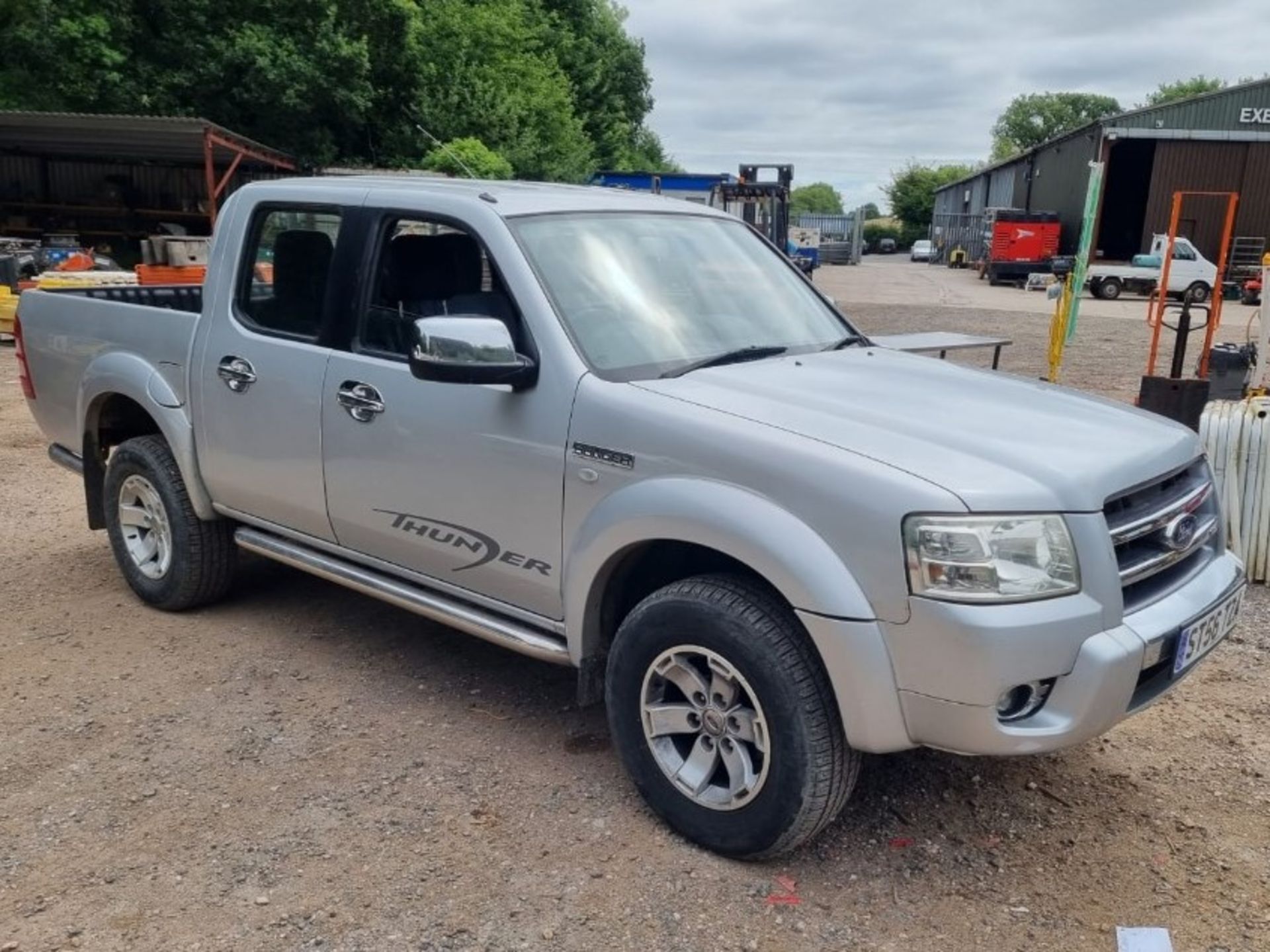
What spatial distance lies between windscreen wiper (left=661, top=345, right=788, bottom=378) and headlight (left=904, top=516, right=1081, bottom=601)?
107 centimetres

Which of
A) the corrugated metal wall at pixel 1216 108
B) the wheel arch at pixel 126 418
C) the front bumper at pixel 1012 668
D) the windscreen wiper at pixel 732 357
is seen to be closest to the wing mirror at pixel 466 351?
the windscreen wiper at pixel 732 357

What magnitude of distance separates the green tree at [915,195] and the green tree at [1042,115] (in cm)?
2975

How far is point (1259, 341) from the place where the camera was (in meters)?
8.09

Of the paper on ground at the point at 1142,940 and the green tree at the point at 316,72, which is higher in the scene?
the green tree at the point at 316,72

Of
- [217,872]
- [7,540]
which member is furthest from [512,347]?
[7,540]

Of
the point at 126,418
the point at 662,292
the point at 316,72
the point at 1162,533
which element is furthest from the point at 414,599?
the point at 316,72

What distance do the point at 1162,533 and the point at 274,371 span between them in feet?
10.4

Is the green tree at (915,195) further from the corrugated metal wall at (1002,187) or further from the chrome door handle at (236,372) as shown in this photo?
the chrome door handle at (236,372)

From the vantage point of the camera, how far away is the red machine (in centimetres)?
3556

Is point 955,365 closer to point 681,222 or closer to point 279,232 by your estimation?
point 681,222

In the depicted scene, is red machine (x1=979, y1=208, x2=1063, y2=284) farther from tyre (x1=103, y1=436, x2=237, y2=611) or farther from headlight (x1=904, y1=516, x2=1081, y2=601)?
headlight (x1=904, y1=516, x2=1081, y2=601)

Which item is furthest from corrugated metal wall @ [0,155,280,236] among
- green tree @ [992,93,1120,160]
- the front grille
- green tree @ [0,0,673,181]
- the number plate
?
green tree @ [992,93,1120,160]

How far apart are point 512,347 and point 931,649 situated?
1.56 m

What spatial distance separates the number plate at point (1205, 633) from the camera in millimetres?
2932
